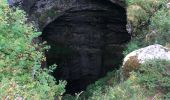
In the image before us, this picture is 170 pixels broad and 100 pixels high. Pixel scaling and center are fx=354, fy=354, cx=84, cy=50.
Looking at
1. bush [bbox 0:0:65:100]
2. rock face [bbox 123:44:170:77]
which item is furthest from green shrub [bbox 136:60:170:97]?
bush [bbox 0:0:65:100]

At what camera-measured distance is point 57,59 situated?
19531 millimetres

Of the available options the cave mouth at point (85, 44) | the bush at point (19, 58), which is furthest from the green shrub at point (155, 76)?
the cave mouth at point (85, 44)

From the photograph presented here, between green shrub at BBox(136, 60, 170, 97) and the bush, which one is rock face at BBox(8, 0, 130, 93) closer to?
the bush

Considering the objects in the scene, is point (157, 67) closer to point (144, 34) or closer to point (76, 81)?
point (144, 34)

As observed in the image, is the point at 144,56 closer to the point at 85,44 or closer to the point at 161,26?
the point at 161,26

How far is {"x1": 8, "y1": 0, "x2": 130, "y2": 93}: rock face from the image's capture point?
17.1m

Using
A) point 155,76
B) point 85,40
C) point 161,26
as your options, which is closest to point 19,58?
point 155,76

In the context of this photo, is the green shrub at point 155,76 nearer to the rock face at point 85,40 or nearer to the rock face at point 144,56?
the rock face at point 144,56

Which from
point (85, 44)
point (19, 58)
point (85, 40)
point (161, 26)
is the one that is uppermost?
point (161, 26)

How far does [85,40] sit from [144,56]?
33.8ft

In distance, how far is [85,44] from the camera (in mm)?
19469

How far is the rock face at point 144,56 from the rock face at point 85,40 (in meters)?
7.36

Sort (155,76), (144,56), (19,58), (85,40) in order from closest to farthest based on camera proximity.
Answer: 1. (155,76)
2. (19,58)
3. (144,56)
4. (85,40)

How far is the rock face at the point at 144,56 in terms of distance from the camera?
29.3 ft
